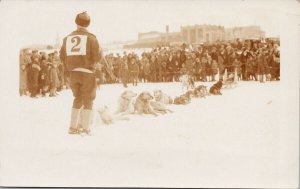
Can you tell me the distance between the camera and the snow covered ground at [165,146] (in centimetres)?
328

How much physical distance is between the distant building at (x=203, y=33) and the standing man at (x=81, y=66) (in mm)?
804

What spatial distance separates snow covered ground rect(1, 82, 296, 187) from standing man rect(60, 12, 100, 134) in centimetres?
8

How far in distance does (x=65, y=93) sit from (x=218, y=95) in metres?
1.36

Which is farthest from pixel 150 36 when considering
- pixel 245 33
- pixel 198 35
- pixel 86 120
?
pixel 86 120

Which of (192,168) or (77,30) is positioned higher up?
(77,30)

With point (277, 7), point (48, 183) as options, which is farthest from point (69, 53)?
point (277, 7)

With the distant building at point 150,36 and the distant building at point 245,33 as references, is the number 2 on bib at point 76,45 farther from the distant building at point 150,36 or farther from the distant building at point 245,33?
the distant building at point 245,33

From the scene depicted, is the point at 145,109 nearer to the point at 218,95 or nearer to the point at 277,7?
the point at 218,95

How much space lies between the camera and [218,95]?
334 cm

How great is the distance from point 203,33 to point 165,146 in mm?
1040

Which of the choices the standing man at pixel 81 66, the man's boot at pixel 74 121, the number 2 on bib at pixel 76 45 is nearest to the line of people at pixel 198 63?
the standing man at pixel 81 66

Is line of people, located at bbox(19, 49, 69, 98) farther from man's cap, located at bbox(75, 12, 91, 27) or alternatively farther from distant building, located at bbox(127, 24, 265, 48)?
distant building, located at bbox(127, 24, 265, 48)

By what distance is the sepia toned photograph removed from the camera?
328 cm

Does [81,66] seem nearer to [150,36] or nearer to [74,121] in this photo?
[74,121]
